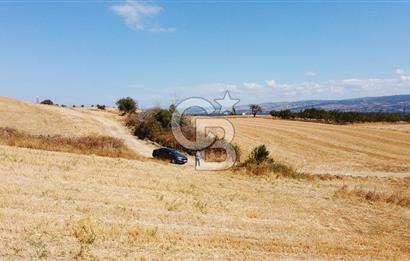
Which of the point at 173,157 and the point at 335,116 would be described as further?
the point at 335,116

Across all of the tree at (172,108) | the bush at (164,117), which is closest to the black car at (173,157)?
the bush at (164,117)

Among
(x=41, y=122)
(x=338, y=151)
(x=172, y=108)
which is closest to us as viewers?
(x=338, y=151)

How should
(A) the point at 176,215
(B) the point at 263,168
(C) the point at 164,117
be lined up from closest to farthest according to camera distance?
(A) the point at 176,215 → (B) the point at 263,168 → (C) the point at 164,117

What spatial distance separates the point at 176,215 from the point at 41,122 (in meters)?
53.9

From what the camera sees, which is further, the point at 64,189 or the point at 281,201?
the point at 281,201

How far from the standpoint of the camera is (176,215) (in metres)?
13.9

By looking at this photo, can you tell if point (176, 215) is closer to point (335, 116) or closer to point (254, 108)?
point (335, 116)

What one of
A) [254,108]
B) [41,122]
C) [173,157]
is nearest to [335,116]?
[254,108]

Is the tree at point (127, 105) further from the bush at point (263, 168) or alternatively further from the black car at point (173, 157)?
the bush at point (263, 168)

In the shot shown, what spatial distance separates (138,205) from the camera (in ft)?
47.5

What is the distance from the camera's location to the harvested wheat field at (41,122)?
53.6 m

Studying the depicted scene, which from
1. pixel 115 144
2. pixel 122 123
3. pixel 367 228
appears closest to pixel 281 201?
pixel 367 228

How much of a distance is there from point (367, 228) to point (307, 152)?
1545 inches

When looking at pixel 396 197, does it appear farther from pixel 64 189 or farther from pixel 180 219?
pixel 64 189
